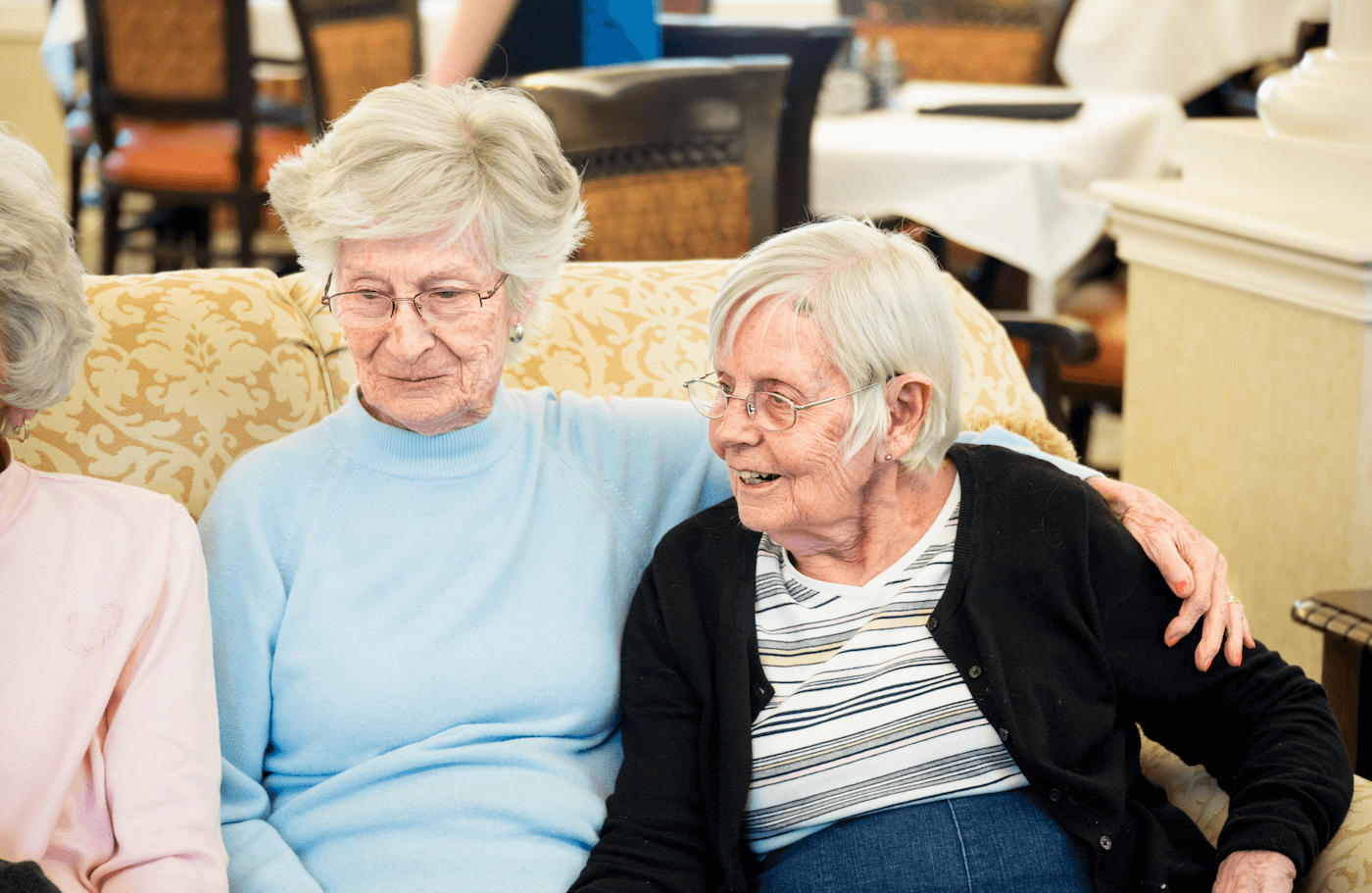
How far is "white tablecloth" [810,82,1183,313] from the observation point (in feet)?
10.3

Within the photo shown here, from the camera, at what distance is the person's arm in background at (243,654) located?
Result: 4.41ft

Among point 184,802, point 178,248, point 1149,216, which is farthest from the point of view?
point 178,248

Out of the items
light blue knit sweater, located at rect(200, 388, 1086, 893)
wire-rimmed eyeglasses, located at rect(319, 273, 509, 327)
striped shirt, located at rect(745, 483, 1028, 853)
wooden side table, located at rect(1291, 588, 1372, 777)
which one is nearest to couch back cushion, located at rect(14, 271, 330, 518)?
light blue knit sweater, located at rect(200, 388, 1086, 893)

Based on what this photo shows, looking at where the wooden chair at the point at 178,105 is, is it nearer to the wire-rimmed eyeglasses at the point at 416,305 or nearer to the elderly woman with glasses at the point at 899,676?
the wire-rimmed eyeglasses at the point at 416,305

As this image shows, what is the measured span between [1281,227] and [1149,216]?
0.35 meters

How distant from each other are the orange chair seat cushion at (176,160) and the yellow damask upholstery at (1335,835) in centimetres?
328

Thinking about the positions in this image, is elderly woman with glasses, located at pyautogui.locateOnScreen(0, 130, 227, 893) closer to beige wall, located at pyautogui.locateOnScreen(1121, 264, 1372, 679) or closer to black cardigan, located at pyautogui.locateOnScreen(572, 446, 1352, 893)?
black cardigan, located at pyautogui.locateOnScreen(572, 446, 1352, 893)

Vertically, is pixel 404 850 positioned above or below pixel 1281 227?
below

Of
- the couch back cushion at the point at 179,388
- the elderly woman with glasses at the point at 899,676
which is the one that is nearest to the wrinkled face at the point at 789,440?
the elderly woman with glasses at the point at 899,676

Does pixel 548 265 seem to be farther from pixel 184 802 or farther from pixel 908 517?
pixel 184 802

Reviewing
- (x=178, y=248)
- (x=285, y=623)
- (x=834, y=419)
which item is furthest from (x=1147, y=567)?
(x=178, y=248)

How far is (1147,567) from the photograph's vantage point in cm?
134

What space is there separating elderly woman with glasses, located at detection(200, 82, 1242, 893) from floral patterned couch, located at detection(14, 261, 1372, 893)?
0.18 metres

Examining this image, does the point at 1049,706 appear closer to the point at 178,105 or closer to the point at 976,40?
the point at 178,105
